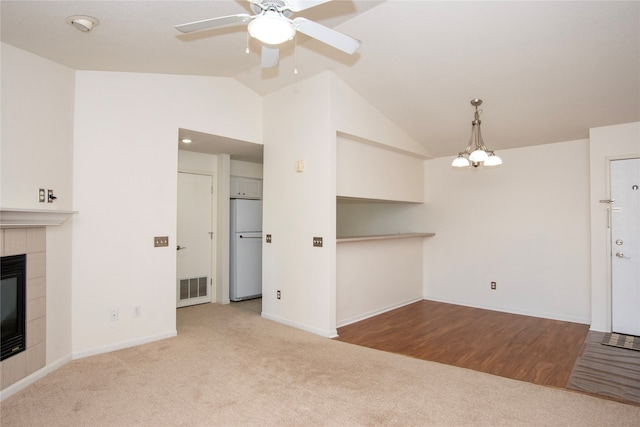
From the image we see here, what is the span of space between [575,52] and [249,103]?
3549 millimetres

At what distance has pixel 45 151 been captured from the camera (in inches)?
119

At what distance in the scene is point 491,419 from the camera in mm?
2314

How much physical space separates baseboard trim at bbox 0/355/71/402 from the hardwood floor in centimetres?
264

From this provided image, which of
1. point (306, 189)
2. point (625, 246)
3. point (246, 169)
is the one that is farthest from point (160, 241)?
→ point (625, 246)

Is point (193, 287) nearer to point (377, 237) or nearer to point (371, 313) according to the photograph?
point (371, 313)

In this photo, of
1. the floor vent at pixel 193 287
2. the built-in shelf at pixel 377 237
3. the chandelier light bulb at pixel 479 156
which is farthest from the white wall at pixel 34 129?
the chandelier light bulb at pixel 479 156

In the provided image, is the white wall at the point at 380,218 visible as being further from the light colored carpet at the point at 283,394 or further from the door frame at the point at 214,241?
the light colored carpet at the point at 283,394

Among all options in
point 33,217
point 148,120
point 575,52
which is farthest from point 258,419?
point 575,52

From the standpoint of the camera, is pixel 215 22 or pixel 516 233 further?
pixel 516 233

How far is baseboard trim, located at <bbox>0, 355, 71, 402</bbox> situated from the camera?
2.58 m

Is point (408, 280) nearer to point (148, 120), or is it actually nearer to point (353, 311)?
point (353, 311)

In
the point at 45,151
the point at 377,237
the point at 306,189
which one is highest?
the point at 45,151

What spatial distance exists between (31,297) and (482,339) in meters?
4.36

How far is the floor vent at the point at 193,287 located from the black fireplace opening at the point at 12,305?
8.03 feet
